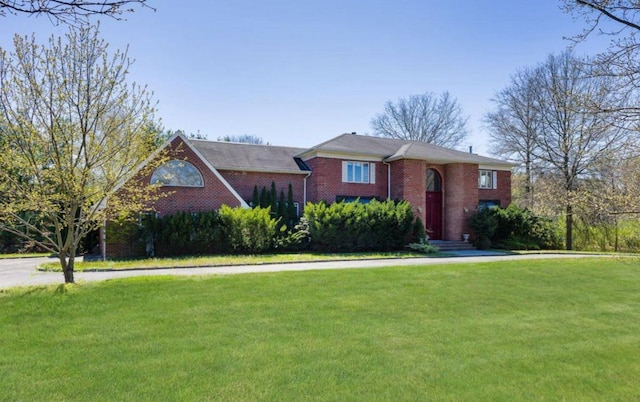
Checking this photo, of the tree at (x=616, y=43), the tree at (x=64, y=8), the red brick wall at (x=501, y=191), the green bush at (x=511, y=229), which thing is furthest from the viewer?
the red brick wall at (x=501, y=191)

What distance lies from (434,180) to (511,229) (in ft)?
17.1

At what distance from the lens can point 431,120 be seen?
42438mm

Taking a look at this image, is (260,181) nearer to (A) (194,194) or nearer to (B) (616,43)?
(A) (194,194)

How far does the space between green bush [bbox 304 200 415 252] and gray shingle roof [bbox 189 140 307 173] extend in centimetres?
382

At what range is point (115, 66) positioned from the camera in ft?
26.5

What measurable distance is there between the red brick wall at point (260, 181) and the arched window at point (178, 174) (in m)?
2.50

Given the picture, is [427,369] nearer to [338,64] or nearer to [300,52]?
[300,52]

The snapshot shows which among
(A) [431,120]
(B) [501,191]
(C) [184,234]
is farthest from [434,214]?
(A) [431,120]

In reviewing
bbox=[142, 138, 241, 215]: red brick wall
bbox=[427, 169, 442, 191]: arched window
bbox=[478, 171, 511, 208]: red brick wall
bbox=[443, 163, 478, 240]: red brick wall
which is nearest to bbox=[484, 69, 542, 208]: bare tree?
bbox=[478, 171, 511, 208]: red brick wall

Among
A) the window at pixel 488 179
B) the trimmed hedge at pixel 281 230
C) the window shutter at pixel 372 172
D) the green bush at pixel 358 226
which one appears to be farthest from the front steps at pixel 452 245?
the window at pixel 488 179

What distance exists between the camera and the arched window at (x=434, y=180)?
2334 cm

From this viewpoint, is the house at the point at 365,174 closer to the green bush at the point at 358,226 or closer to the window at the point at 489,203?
the window at the point at 489,203

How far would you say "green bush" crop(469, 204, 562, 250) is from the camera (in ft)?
70.3

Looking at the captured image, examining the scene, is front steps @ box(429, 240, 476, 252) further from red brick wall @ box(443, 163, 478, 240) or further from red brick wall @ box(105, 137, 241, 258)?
red brick wall @ box(105, 137, 241, 258)
